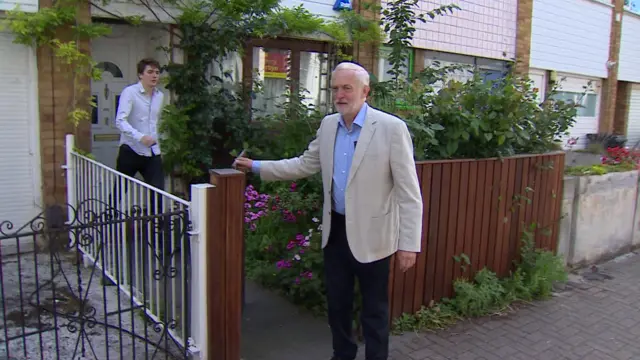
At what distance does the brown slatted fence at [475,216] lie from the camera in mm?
4441

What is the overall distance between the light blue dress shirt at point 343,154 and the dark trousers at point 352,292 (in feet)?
0.38

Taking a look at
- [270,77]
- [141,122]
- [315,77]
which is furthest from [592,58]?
[141,122]

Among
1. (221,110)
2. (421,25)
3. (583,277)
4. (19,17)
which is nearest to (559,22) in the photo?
(421,25)

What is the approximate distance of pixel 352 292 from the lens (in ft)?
11.9

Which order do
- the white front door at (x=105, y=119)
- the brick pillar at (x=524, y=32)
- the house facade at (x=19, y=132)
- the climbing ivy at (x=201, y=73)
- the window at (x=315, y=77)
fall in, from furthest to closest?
1. the brick pillar at (x=524, y=32)
2. the window at (x=315, y=77)
3. the white front door at (x=105, y=119)
4. the climbing ivy at (x=201, y=73)
5. the house facade at (x=19, y=132)

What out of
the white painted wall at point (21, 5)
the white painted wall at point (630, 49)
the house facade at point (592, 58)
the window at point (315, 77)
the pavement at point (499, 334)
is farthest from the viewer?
the white painted wall at point (630, 49)

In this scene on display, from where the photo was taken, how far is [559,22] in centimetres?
1264

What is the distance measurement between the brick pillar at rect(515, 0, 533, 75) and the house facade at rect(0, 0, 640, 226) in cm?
2

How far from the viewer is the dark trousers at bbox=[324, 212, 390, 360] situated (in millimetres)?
3441

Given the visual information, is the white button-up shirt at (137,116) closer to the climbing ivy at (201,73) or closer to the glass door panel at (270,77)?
the climbing ivy at (201,73)

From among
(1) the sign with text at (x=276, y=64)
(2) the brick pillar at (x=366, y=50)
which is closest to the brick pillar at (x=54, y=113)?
(1) the sign with text at (x=276, y=64)

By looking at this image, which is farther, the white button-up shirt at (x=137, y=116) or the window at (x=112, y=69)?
the window at (x=112, y=69)

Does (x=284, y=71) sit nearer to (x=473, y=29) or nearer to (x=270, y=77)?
(x=270, y=77)

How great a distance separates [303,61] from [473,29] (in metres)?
4.15
